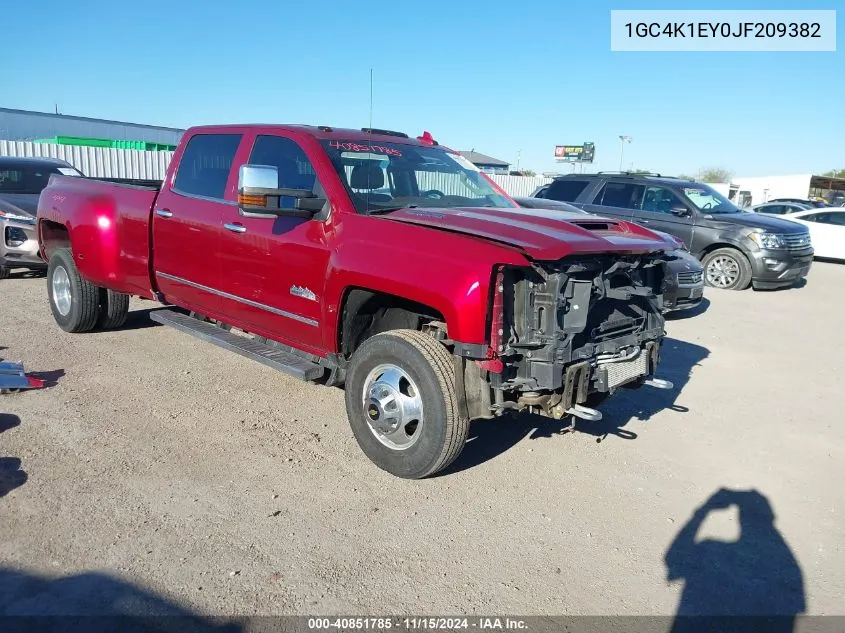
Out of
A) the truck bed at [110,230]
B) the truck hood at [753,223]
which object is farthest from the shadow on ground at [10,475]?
the truck hood at [753,223]

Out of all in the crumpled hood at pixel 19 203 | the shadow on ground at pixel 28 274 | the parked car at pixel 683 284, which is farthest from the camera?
the shadow on ground at pixel 28 274

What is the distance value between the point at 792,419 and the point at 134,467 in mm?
4955

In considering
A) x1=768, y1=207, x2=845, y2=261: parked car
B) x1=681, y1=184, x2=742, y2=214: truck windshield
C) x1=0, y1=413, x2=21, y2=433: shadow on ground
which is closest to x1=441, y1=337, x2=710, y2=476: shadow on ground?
x1=0, y1=413, x2=21, y2=433: shadow on ground

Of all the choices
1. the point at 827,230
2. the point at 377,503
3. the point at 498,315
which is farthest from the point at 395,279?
the point at 827,230

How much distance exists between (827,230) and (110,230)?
17.5m

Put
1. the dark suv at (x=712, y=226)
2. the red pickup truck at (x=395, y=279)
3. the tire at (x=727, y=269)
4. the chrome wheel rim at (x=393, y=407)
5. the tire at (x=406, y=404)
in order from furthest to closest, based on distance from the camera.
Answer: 1. the tire at (x=727, y=269)
2. the dark suv at (x=712, y=226)
3. the chrome wheel rim at (x=393, y=407)
4. the tire at (x=406, y=404)
5. the red pickup truck at (x=395, y=279)

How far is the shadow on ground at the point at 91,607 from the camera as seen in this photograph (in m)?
2.62

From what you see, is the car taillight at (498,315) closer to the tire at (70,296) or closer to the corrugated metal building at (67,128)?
the tire at (70,296)

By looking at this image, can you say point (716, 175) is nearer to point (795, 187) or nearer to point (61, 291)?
point (795, 187)

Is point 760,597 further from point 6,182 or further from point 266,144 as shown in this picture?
point 6,182

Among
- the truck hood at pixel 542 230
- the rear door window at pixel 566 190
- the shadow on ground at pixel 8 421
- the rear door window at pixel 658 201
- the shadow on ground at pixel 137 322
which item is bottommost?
the shadow on ground at pixel 8 421

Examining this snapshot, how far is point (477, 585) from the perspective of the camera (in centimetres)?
304

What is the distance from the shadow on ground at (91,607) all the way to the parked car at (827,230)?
18.1 metres

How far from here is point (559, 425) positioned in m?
5.10
